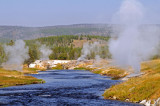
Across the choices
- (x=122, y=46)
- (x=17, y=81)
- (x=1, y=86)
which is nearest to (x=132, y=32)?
(x=122, y=46)

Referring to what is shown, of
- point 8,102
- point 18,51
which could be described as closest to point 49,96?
point 8,102

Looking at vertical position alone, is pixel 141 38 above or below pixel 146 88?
above

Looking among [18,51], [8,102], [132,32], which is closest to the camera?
[8,102]

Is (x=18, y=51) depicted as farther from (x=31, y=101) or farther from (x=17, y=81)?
(x=31, y=101)

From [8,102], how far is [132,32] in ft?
230

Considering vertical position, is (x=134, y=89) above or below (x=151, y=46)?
below

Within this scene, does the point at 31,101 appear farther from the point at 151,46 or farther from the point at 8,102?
the point at 151,46

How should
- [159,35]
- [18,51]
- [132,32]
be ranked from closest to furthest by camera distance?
[132,32] → [159,35] → [18,51]

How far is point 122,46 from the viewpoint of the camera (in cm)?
10975

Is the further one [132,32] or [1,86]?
[132,32]

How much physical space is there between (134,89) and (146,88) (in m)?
2.42

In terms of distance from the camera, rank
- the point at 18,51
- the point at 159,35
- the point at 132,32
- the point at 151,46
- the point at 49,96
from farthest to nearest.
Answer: the point at 18,51 < the point at 159,35 < the point at 151,46 < the point at 132,32 < the point at 49,96

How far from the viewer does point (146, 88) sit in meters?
46.9

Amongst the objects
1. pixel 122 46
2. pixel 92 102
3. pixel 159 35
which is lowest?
pixel 92 102
